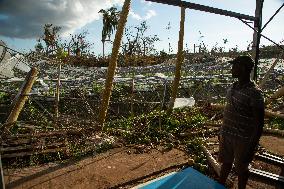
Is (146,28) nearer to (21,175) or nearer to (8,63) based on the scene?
(8,63)

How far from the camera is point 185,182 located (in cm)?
430

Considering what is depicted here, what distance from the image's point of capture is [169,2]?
5.41m

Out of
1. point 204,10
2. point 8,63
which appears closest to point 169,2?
point 204,10

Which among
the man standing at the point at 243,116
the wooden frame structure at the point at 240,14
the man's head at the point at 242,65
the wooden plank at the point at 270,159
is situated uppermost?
the wooden frame structure at the point at 240,14

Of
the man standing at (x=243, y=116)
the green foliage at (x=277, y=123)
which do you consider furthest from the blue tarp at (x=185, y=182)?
the green foliage at (x=277, y=123)

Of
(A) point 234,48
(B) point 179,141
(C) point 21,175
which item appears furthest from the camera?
(A) point 234,48

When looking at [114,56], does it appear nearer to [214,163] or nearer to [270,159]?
[214,163]

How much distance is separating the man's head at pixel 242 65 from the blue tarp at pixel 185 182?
4.84 feet

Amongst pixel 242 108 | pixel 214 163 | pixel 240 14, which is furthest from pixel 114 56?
pixel 242 108

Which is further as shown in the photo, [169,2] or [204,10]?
[204,10]

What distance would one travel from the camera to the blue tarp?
165 inches

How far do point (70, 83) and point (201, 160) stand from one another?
8.25 metres

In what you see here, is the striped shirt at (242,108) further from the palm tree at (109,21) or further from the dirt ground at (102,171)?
the palm tree at (109,21)

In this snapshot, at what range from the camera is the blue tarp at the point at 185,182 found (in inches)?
165
